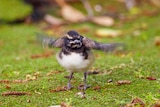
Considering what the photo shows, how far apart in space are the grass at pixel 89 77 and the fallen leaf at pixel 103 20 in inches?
52.6

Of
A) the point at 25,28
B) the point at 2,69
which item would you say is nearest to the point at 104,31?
the point at 25,28

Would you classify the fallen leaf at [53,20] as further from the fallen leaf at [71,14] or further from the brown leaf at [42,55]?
the brown leaf at [42,55]

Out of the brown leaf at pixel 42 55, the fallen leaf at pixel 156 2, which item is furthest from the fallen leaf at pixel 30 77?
the fallen leaf at pixel 156 2

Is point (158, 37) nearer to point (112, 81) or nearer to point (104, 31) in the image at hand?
point (104, 31)

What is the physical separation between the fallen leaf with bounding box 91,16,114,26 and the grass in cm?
134

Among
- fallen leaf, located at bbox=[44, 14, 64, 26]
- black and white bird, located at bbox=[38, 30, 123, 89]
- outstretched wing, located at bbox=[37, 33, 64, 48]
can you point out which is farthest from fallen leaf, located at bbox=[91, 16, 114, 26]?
black and white bird, located at bbox=[38, 30, 123, 89]

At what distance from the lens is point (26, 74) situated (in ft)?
25.2

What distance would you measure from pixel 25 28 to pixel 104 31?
2313 mm

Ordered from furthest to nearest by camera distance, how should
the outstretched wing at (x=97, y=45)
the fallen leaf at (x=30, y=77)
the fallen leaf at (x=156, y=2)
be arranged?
the fallen leaf at (x=156, y=2) → the fallen leaf at (x=30, y=77) → the outstretched wing at (x=97, y=45)

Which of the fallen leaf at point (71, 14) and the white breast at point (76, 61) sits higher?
the fallen leaf at point (71, 14)

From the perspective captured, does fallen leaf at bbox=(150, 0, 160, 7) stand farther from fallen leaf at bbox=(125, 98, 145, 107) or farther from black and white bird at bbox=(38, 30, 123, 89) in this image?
fallen leaf at bbox=(125, 98, 145, 107)

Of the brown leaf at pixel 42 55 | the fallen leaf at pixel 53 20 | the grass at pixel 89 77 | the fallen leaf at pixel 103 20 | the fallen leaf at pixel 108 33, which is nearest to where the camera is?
the grass at pixel 89 77

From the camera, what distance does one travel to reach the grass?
5.88 meters

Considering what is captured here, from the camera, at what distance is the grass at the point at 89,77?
5.88 m
